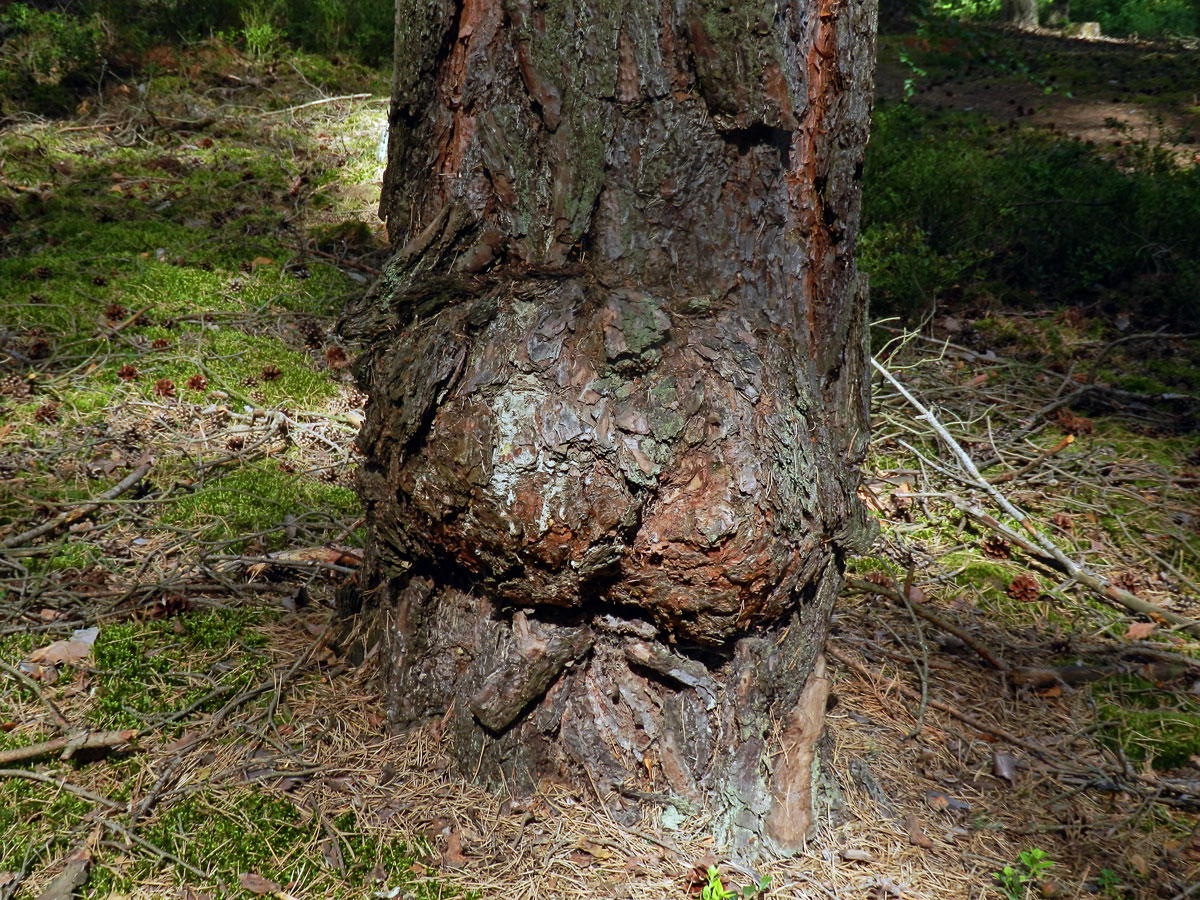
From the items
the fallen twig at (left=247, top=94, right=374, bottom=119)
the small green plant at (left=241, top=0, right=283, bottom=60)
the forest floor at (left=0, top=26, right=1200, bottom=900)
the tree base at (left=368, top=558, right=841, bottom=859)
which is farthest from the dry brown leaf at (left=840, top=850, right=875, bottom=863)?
the small green plant at (left=241, top=0, right=283, bottom=60)

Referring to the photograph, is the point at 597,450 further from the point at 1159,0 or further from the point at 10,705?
the point at 1159,0

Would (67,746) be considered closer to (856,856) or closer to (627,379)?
(627,379)

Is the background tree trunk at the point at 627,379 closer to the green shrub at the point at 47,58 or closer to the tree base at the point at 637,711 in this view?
the tree base at the point at 637,711

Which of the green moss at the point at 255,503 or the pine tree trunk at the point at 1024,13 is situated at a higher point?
the pine tree trunk at the point at 1024,13

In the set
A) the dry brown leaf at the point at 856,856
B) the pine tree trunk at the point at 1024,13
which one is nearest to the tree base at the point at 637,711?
the dry brown leaf at the point at 856,856

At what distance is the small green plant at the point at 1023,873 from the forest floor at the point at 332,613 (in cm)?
1

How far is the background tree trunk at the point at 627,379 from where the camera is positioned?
180cm

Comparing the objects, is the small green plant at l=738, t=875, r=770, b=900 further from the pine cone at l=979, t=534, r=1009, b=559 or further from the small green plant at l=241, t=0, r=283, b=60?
the small green plant at l=241, t=0, r=283, b=60

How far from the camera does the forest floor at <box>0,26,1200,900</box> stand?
198cm

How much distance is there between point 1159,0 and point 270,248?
20.8 m

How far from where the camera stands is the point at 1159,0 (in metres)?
17.8

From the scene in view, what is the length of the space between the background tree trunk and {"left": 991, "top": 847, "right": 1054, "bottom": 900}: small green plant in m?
0.51

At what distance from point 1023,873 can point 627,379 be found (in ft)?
5.40

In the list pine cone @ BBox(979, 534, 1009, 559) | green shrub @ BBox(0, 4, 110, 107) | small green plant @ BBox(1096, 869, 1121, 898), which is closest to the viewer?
small green plant @ BBox(1096, 869, 1121, 898)
